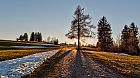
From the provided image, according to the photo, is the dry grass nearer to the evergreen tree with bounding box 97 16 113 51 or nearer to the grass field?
the grass field

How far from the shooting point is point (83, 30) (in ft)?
123

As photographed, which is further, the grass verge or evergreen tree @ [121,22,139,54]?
evergreen tree @ [121,22,139,54]

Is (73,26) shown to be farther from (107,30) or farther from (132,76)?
(132,76)

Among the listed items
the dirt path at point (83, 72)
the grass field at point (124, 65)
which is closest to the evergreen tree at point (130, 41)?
the grass field at point (124, 65)

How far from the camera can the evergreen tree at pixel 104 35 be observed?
2183 inches

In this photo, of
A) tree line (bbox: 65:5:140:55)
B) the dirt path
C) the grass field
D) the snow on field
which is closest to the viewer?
the snow on field

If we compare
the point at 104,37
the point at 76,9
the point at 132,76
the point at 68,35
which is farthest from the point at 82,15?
the point at 132,76

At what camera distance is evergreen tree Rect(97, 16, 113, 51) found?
5544cm

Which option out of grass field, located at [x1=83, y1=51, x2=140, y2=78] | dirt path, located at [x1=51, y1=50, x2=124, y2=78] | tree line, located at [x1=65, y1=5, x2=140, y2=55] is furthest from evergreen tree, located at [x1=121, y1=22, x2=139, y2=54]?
dirt path, located at [x1=51, y1=50, x2=124, y2=78]

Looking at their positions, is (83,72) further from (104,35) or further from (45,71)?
(104,35)

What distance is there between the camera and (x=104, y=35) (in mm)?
56562

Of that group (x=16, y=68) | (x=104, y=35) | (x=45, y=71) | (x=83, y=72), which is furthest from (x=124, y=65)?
(x=104, y=35)

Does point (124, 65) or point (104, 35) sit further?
point (104, 35)

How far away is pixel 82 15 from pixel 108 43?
21714mm
